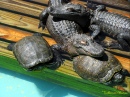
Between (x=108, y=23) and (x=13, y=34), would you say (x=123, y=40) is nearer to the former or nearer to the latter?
(x=108, y=23)

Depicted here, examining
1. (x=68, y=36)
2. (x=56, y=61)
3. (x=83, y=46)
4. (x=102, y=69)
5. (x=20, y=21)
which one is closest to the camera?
(x=102, y=69)

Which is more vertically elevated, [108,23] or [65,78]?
[108,23]

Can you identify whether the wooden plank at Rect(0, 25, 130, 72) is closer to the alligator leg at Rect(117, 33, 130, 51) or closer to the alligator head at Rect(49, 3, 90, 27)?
the alligator head at Rect(49, 3, 90, 27)

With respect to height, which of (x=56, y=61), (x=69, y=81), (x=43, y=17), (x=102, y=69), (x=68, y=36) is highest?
(x=43, y=17)

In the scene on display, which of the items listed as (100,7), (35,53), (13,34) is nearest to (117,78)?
(35,53)

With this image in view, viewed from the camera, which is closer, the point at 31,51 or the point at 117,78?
the point at 117,78

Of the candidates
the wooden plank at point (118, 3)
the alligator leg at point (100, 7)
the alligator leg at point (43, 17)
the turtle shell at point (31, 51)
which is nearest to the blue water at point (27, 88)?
the turtle shell at point (31, 51)

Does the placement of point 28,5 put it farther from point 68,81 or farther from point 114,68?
point 114,68

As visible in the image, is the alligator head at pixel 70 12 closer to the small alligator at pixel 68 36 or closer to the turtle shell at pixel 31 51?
the small alligator at pixel 68 36
